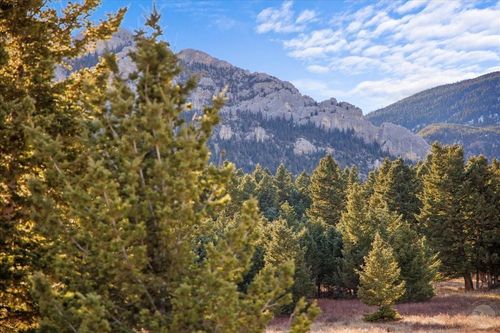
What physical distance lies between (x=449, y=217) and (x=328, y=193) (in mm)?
24335

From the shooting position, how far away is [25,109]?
320 inches

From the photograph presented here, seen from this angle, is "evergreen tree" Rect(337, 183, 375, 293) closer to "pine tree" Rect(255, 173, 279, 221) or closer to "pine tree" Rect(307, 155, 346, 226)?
"pine tree" Rect(307, 155, 346, 226)

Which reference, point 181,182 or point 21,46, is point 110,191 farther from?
point 21,46

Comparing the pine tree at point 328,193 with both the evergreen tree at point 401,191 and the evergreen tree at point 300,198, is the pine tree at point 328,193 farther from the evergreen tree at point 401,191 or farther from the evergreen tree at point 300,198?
the evergreen tree at point 300,198

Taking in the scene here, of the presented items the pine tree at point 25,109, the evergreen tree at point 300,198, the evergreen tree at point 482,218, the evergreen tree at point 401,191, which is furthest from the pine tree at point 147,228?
the evergreen tree at point 300,198

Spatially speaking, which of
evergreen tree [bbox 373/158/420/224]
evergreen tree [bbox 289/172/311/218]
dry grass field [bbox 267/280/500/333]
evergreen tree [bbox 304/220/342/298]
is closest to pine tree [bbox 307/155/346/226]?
evergreen tree [bbox 373/158/420/224]

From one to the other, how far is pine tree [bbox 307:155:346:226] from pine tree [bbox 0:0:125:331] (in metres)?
54.0

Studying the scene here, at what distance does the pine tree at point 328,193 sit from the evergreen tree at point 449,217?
2104 centimetres

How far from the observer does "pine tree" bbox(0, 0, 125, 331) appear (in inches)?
331

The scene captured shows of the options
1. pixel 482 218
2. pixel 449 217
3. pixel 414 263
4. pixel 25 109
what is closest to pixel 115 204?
pixel 25 109

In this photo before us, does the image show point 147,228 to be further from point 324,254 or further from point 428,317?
point 324,254

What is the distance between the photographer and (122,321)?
6.95 metres

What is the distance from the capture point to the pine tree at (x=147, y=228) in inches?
251

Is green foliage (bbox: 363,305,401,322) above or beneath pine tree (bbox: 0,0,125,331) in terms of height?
beneath
